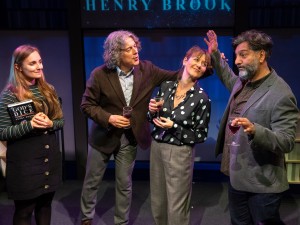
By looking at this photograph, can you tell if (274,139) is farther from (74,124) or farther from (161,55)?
(74,124)

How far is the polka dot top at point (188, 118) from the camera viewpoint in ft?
9.55

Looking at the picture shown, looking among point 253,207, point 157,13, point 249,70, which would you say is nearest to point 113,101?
point 249,70

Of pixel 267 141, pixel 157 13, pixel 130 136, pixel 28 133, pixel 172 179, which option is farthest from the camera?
pixel 157 13

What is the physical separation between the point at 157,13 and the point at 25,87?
2.04m

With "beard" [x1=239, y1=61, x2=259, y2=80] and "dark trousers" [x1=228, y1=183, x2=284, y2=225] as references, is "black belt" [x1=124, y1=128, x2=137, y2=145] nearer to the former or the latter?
"dark trousers" [x1=228, y1=183, x2=284, y2=225]

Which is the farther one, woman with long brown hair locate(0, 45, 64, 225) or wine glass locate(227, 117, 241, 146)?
woman with long brown hair locate(0, 45, 64, 225)

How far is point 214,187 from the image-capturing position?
15.1ft

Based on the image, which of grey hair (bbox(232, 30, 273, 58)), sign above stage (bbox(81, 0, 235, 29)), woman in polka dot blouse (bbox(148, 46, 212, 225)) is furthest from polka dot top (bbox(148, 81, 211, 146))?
sign above stage (bbox(81, 0, 235, 29))

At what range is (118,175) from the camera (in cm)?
338

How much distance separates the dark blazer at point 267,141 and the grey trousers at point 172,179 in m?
0.41

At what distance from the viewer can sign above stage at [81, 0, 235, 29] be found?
14.0 feet

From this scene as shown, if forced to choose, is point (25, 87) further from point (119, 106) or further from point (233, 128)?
point (233, 128)

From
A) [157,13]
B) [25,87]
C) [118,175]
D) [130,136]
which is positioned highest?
[157,13]

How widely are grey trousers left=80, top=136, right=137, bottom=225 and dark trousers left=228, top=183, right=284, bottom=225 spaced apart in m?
0.95
